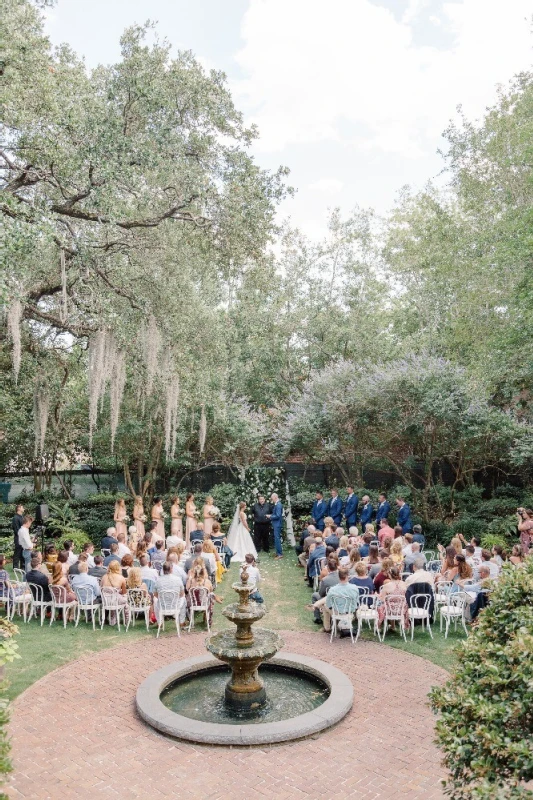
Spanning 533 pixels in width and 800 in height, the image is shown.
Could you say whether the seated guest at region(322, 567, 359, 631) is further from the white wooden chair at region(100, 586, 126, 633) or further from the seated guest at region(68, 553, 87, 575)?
the seated guest at region(68, 553, 87, 575)

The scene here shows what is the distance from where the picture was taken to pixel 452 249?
18.8 metres

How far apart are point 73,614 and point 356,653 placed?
4.84 metres

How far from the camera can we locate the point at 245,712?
23.7 ft

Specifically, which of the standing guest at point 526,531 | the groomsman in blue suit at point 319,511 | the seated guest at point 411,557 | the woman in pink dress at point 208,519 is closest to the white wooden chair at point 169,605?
the seated guest at point 411,557

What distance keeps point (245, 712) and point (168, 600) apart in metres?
3.00

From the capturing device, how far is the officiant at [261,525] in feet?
53.7

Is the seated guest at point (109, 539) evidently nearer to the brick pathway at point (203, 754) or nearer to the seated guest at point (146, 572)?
the seated guest at point (146, 572)

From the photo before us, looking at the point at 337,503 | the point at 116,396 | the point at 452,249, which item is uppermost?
the point at 452,249

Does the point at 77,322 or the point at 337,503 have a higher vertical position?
the point at 77,322

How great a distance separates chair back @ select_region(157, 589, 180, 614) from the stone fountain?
232 centimetres

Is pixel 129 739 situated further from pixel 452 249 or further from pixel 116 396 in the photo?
pixel 452 249

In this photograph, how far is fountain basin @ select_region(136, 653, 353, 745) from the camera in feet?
21.0

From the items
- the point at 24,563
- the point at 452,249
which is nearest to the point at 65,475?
the point at 24,563

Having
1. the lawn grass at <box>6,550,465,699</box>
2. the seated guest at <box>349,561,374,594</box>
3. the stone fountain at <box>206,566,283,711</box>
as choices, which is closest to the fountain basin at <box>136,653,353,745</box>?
the stone fountain at <box>206,566,283,711</box>
